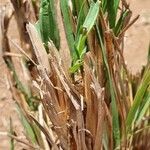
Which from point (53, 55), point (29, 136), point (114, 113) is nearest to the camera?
point (53, 55)

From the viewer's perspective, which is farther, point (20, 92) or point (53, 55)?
point (20, 92)

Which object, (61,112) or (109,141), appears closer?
(61,112)

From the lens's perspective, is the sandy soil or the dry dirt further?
the sandy soil

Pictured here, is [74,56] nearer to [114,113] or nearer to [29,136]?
[114,113]

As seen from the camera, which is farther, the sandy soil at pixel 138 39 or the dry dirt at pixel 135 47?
the sandy soil at pixel 138 39

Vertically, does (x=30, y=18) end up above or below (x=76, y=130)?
above

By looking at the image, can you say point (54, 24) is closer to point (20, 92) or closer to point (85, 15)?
point (85, 15)

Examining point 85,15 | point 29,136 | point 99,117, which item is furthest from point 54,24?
point 29,136

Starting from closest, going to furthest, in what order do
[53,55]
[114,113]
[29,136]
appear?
[53,55] → [114,113] → [29,136]

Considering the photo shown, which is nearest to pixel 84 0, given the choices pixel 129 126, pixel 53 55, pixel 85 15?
pixel 85 15
